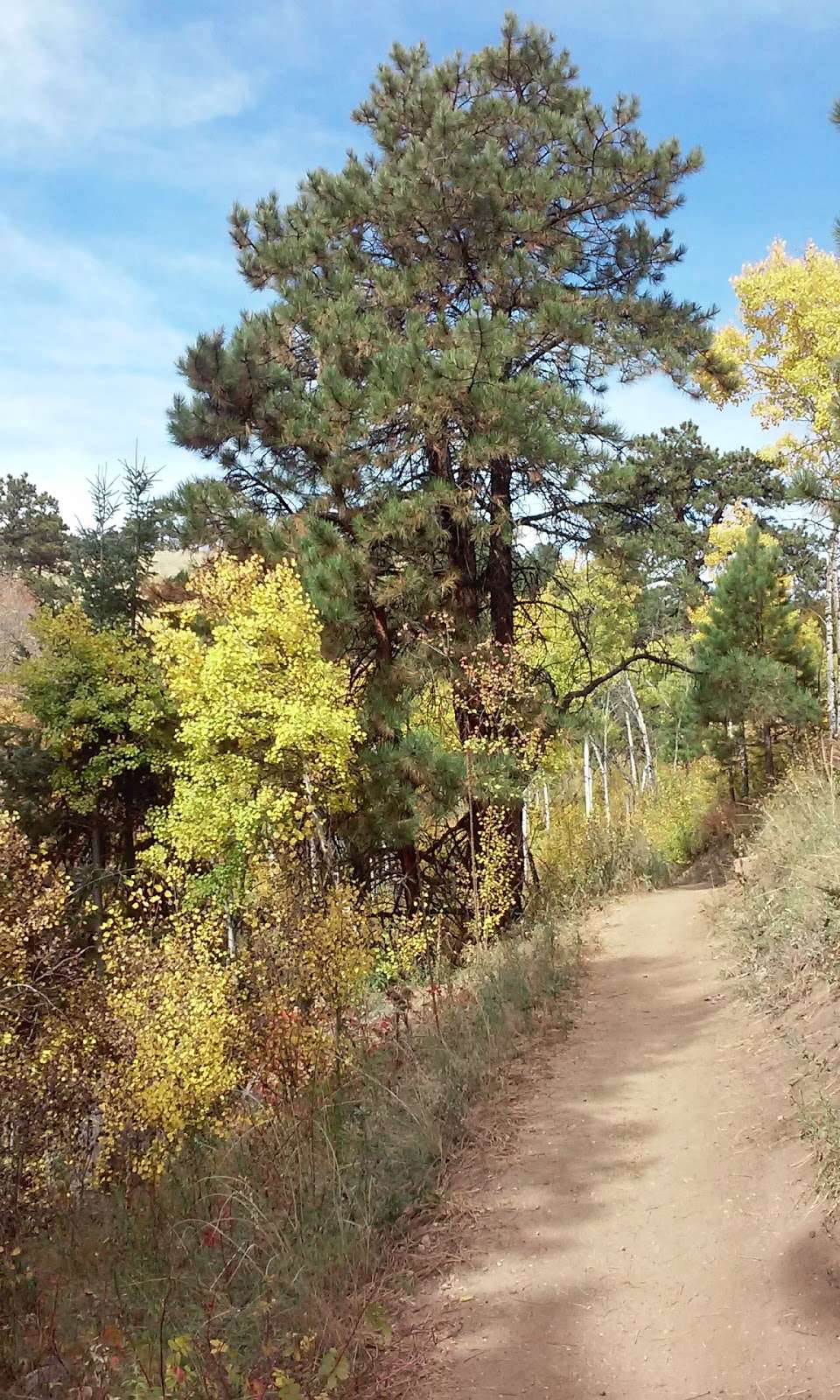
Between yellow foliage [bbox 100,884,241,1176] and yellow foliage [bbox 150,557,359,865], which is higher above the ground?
yellow foliage [bbox 150,557,359,865]

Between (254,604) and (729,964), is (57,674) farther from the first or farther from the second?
(729,964)

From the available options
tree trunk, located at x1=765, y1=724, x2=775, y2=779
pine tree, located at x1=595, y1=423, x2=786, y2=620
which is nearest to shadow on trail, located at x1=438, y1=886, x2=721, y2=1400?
tree trunk, located at x1=765, y1=724, x2=775, y2=779

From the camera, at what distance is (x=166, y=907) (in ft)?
59.8

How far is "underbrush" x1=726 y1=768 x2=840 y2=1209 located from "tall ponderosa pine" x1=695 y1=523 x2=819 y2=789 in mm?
4684

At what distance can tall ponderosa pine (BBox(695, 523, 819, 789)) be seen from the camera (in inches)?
591

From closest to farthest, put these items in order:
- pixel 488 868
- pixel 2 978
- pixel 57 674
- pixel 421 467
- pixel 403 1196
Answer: pixel 403 1196
pixel 2 978
pixel 488 868
pixel 421 467
pixel 57 674

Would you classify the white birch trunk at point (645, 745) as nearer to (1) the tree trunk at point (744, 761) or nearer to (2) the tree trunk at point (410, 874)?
(1) the tree trunk at point (744, 761)

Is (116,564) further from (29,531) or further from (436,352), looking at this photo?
(29,531)

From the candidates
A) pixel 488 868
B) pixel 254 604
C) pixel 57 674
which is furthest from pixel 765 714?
pixel 57 674

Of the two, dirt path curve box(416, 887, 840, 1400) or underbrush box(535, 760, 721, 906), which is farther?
underbrush box(535, 760, 721, 906)

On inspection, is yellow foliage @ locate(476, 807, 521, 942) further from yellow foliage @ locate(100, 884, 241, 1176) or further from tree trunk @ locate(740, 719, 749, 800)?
tree trunk @ locate(740, 719, 749, 800)

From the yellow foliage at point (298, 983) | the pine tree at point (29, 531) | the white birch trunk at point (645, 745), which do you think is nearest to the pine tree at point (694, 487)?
the white birch trunk at point (645, 745)

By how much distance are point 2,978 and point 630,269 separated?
40.8 feet

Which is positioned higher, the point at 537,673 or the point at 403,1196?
the point at 537,673
